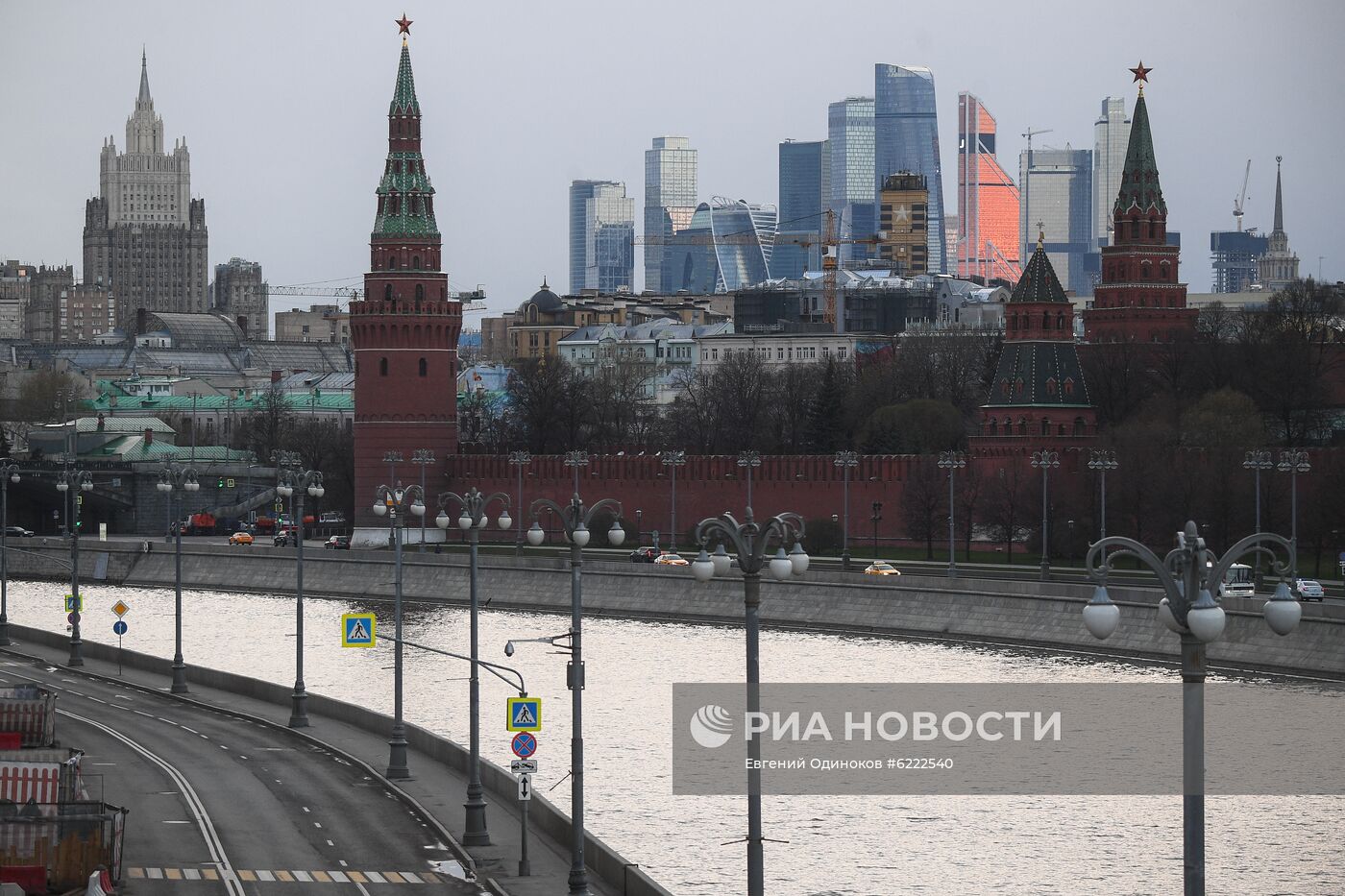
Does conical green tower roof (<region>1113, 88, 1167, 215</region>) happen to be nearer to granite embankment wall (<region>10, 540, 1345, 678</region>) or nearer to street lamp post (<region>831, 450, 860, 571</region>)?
street lamp post (<region>831, 450, 860, 571</region>)

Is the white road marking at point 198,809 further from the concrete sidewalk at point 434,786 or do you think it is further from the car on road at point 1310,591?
the car on road at point 1310,591

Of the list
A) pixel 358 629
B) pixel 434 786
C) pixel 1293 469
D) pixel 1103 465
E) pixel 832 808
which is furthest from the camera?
pixel 1103 465

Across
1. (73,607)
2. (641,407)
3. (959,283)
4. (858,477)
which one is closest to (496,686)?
(73,607)

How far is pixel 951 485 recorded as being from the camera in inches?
2749

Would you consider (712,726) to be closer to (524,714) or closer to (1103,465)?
(524,714)

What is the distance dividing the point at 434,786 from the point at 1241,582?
93.2ft

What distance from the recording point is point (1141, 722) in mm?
45812


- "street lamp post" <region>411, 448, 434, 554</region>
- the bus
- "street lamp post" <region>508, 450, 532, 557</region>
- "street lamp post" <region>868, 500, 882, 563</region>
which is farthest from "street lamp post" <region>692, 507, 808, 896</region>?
"street lamp post" <region>411, 448, 434, 554</region>

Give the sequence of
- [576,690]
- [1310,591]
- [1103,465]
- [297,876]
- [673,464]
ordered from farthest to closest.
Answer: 1. [673,464]
2. [1103,465]
3. [1310,591]
4. [297,876]
5. [576,690]

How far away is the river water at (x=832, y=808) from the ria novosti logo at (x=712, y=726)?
0.66 metres

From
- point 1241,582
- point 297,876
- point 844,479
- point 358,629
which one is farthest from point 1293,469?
point 297,876

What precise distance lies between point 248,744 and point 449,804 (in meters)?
7.49

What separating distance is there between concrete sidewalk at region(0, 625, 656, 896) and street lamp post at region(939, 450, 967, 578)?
71.9 feet

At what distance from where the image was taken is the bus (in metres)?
56.3
